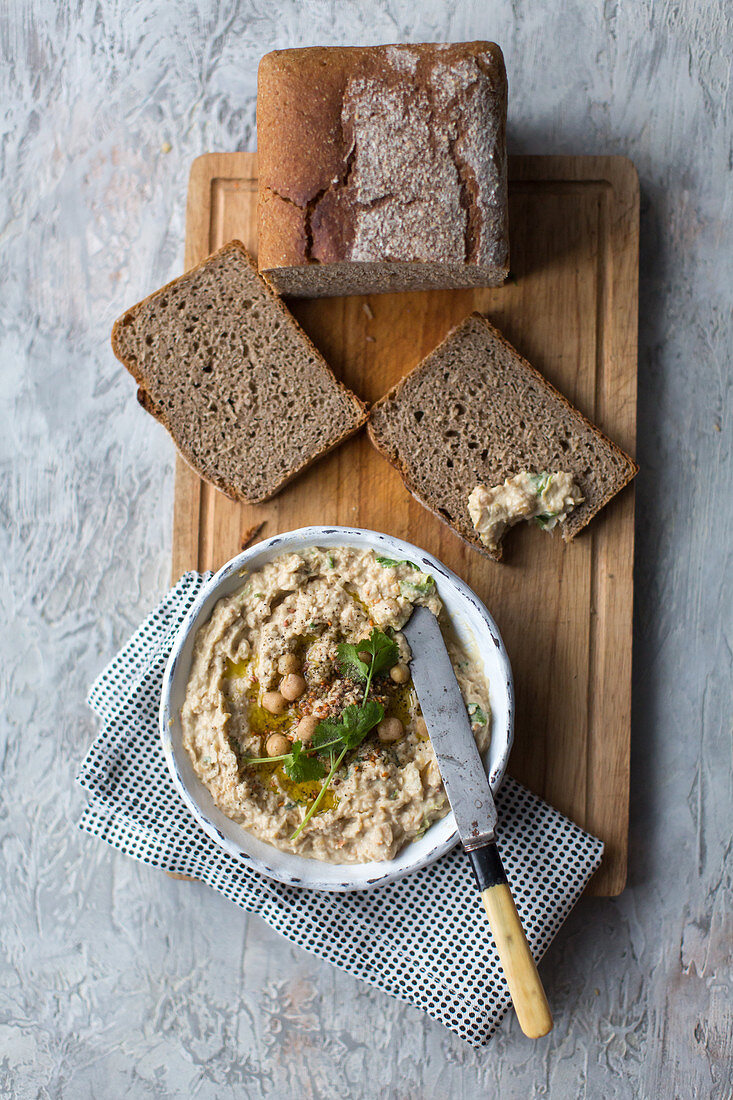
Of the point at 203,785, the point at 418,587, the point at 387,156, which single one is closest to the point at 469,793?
the point at 418,587

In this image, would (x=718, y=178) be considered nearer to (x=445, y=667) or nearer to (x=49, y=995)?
(x=445, y=667)

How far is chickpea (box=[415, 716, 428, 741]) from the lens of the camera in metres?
2.60

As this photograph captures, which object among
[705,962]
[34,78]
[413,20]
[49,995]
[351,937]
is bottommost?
[49,995]

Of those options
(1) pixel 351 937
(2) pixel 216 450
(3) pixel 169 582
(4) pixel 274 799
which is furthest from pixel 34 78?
(1) pixel 351 937

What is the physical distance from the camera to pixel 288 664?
2.52 m

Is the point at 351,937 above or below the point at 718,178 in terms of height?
below

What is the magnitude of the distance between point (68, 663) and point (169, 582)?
494 millimetres

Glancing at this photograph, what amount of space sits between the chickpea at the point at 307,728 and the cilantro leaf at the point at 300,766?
0.02m

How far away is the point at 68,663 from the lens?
3184mm

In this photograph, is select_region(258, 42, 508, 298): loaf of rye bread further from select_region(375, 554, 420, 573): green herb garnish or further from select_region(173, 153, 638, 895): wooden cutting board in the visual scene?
select_region(375, 554, 420, 573): green herb garnish

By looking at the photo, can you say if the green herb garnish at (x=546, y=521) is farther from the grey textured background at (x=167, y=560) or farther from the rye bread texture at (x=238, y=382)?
the rye bread texture at (x=238, y=382)

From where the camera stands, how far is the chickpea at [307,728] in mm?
2463

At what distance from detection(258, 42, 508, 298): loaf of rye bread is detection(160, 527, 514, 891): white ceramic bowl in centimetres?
88

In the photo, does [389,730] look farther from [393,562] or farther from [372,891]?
[372,891]
